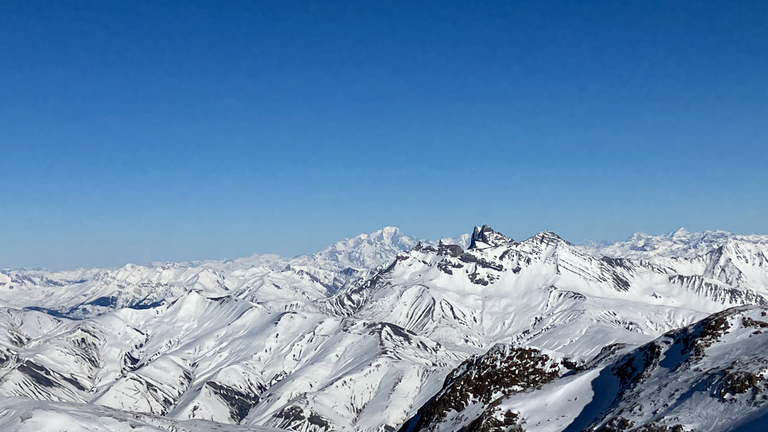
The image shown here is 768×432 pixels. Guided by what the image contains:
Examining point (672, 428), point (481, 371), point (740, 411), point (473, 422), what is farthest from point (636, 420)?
point (481, 371)

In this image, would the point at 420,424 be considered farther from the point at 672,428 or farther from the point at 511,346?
the point at 672,428

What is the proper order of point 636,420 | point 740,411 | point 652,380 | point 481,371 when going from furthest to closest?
point 481,371, point 652,380, point 636,420, point 740,411

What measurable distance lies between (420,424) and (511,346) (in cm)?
1740

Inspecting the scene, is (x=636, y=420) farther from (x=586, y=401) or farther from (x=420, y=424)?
(x=420, y=424)

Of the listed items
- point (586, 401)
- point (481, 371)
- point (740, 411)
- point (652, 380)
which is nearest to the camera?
point (740, 411)

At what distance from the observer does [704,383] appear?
59.4 m

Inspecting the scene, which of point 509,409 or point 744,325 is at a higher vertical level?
point 744,325

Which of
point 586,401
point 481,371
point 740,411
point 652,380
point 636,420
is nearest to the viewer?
point 740,411

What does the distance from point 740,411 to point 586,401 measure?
856 inches

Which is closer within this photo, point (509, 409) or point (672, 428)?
point (672, 428)

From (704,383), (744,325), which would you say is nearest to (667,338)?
(744,325)

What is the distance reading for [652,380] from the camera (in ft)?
223

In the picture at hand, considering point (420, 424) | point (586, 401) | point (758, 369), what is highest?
point (758, 369)

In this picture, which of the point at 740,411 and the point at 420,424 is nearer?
the point at 740,411
